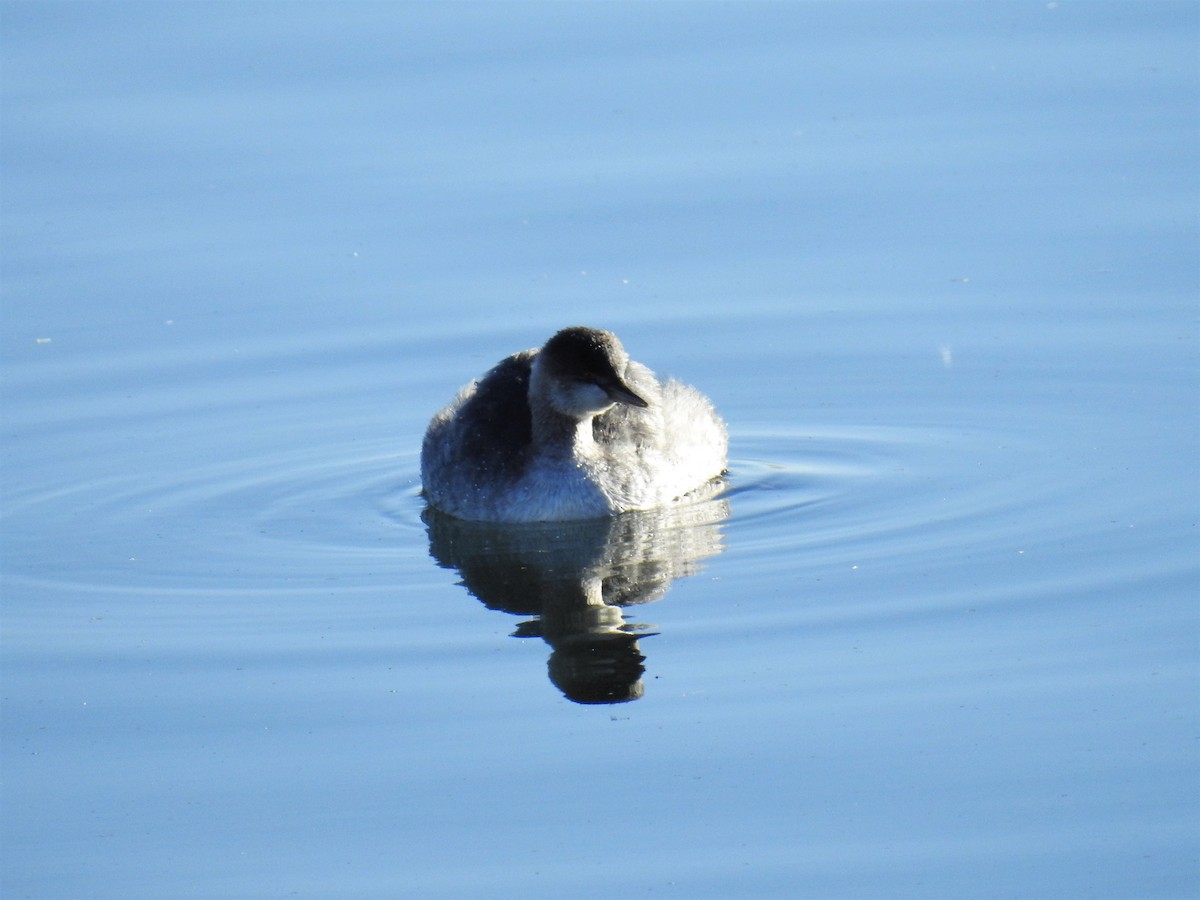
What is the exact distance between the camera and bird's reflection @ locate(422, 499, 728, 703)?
30.9 ft

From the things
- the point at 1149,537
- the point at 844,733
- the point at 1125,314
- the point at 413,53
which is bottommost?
the point at 844,733

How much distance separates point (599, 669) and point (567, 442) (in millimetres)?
2808

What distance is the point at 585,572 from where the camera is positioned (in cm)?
1085

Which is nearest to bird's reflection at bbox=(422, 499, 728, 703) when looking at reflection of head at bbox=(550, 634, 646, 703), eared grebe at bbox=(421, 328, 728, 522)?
reflection of head at bbox=(550, 634, 646, 703)

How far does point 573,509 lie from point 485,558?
0.73 metres

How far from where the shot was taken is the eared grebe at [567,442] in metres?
11.7

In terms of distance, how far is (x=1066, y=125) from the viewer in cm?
1600

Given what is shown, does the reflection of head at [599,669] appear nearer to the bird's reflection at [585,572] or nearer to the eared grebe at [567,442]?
the bird's reflection at [585,572]

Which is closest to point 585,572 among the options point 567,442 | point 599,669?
point 567,442

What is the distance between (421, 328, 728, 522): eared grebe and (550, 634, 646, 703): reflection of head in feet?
6.88

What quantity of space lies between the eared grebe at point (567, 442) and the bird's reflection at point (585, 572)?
12 centimetres

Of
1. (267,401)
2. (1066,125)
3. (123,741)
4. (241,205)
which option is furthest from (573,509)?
(1066,125)

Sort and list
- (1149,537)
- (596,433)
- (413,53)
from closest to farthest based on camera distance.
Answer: (1149,537) < (596,433) < (413,53)

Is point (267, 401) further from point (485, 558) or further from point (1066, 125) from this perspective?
point (1066, 125)
